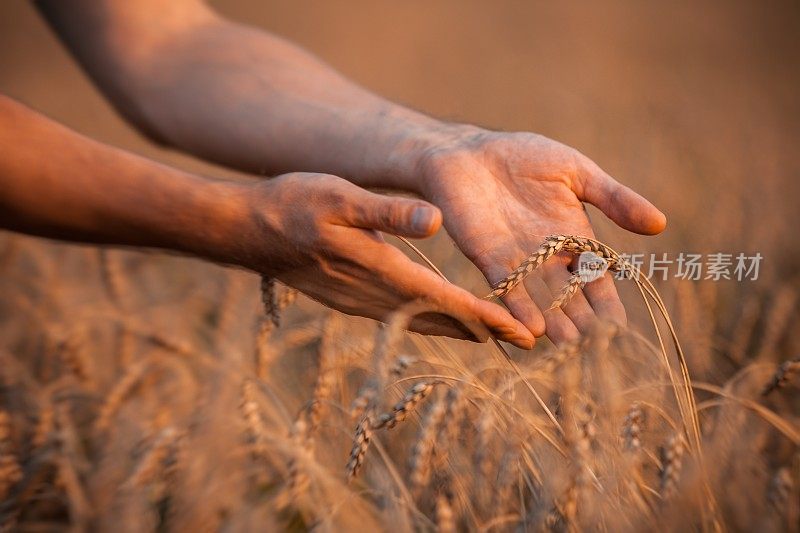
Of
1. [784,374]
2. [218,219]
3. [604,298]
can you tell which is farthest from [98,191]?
[784,374]

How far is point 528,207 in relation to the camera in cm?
150

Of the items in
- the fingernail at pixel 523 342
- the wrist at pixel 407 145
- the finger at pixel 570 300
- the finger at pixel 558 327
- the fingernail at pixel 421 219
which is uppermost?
the wrist at pixel 407 145

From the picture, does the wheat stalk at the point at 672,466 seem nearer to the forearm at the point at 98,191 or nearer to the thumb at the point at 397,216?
the thumb at the point at 397,216

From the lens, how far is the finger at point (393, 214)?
3.66ft

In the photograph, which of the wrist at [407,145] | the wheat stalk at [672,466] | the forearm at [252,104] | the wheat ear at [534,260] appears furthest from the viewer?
the forearm at [252,104]

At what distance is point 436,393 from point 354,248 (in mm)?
484

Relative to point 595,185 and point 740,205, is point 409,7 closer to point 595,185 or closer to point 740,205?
point 740,205

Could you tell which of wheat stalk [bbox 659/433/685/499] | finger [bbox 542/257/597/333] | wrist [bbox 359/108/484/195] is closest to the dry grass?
wheat stalk [bbox 659/433/685/499]

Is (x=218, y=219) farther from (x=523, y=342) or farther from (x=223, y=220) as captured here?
(x=523, y=342)

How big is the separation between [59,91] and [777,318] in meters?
7.86

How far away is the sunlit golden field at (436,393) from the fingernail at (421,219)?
17 cm

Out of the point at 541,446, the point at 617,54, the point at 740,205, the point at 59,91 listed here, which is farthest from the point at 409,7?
the point at 541,446

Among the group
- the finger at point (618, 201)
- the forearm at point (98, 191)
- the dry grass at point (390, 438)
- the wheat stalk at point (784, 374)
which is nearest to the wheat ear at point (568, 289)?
the dry grass at point (390, 438)

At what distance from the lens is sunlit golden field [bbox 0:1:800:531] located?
1.10 m
